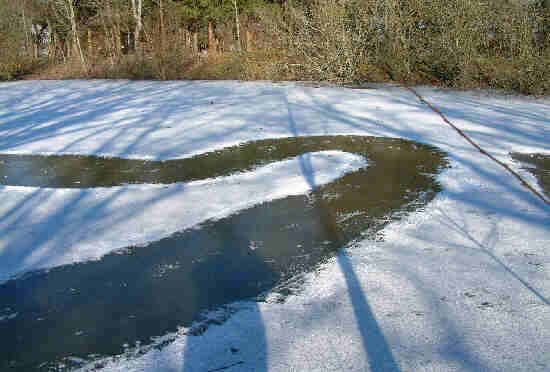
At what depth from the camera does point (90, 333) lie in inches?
98.6

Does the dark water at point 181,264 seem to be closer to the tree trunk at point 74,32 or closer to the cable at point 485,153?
the cable at point 485,153

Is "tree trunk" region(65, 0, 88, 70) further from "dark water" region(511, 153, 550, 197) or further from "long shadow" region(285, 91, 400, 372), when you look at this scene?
"long shadow" region(285, 91, 400, 372)

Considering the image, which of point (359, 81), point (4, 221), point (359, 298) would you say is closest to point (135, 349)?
point (359, 298)

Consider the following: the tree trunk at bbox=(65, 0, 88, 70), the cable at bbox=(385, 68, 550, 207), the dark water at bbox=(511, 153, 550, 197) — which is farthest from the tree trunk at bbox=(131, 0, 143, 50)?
the dark water at bbox=(511, 153, 550, 197)

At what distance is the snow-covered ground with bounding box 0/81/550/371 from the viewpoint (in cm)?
230

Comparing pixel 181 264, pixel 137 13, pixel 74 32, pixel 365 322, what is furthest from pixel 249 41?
pixel 365 322

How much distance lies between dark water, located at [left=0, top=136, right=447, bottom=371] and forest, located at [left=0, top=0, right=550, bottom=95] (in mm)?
6143

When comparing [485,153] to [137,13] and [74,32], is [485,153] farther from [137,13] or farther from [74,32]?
[137,13]

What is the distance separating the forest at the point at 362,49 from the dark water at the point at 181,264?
6143 mm

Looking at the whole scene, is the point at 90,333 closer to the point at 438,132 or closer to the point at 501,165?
the point at 501,165

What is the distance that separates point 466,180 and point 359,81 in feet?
24.8

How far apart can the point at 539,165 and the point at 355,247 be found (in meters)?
2.89

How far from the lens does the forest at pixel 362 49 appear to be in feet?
33.8

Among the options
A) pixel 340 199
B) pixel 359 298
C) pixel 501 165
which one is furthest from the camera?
pixel 501 165
